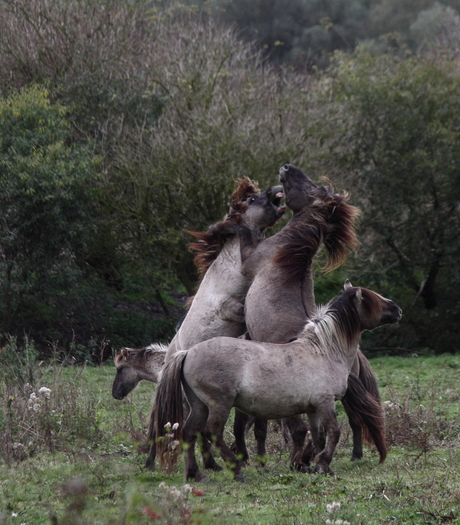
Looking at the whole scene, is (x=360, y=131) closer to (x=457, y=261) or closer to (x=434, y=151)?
(x=434, y=151)

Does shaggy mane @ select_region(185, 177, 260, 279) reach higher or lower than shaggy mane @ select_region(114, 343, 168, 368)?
higher

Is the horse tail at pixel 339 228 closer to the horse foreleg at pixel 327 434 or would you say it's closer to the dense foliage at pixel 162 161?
the horse foreleg at pixel 327 434

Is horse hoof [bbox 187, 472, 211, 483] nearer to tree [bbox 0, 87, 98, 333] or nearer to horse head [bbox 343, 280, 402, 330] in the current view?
horse head [bbox 343, 280, 402, 330]

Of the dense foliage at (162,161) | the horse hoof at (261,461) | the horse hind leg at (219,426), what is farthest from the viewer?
the dense foliage at (162,161)

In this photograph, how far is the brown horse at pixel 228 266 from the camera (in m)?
7.69

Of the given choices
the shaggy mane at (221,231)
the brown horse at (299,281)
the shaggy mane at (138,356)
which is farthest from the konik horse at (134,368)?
the brown horse at (299,281)

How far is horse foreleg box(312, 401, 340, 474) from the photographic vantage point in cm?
630

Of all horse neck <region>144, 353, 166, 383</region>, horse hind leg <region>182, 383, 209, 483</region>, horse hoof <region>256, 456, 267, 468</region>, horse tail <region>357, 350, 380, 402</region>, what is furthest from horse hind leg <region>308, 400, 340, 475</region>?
horse neck <region>144, 353, 166, 383</region>

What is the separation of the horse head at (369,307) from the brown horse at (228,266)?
1192 millimetres

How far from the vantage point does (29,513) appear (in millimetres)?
5211

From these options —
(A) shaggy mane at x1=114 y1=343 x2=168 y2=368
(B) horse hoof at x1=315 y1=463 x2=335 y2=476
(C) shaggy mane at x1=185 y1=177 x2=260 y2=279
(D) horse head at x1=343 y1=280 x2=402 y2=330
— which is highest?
(C) shaggy mane at x1=185 y1=177 x2=260 y2=279

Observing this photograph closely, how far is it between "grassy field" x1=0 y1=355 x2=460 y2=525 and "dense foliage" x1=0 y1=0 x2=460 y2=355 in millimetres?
7767

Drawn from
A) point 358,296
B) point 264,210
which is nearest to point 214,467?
point 358,296

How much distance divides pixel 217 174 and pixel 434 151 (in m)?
6.49
